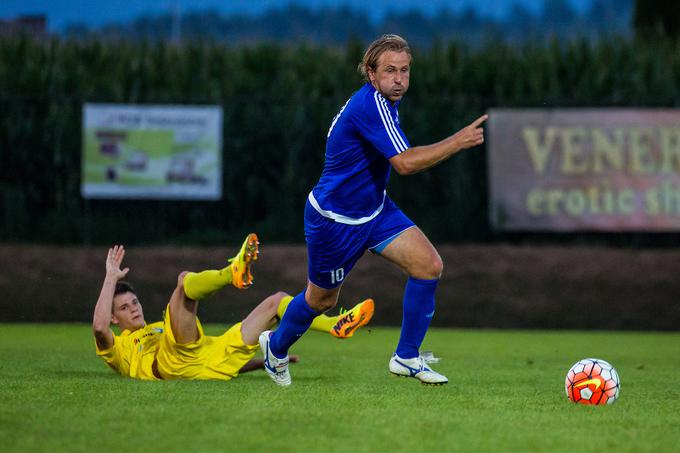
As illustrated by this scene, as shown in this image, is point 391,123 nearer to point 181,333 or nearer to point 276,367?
point 276,367

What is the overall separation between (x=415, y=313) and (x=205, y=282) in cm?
157

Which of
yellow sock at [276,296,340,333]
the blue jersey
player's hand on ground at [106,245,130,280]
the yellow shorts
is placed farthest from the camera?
yellow sock at [276,296,340,333]

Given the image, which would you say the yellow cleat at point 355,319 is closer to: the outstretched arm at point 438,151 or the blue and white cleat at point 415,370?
the blue and white cleat at point 415,370

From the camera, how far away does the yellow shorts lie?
9086 mm

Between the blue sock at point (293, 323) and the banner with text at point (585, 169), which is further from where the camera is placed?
the banner with text at point (585, 169)

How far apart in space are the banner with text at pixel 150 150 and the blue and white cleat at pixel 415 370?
1056 cm

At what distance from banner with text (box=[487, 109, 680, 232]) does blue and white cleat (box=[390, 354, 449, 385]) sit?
33.8 ft

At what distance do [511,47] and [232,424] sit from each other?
15729mm

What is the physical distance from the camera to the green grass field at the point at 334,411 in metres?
6.04

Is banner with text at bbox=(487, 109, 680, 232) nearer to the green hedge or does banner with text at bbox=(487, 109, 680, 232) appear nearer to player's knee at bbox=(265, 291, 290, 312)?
the green hedge

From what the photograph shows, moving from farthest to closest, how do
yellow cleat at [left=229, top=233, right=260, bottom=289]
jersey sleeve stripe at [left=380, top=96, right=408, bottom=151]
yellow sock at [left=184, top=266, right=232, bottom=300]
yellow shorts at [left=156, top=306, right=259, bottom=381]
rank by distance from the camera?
yellow shorts at [left=156, top=306, right=259, bottom=381], yellow sock at [left=184, top=266, right=232, bottom=300], yellow cleat at [left=229, top=233, right=260, bottom=289], jersey sleeve stripe at [left=380, top=96, right=408, bottom=151]

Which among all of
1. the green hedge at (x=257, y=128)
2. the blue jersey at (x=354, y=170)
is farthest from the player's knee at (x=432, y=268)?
the green hedge at (x=257, y=128)

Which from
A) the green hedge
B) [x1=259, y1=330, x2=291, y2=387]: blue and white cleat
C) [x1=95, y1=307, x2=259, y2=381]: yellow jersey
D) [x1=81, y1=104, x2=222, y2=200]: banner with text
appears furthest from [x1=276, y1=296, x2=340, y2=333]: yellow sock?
the green hedge

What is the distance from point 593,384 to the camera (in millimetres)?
7801
